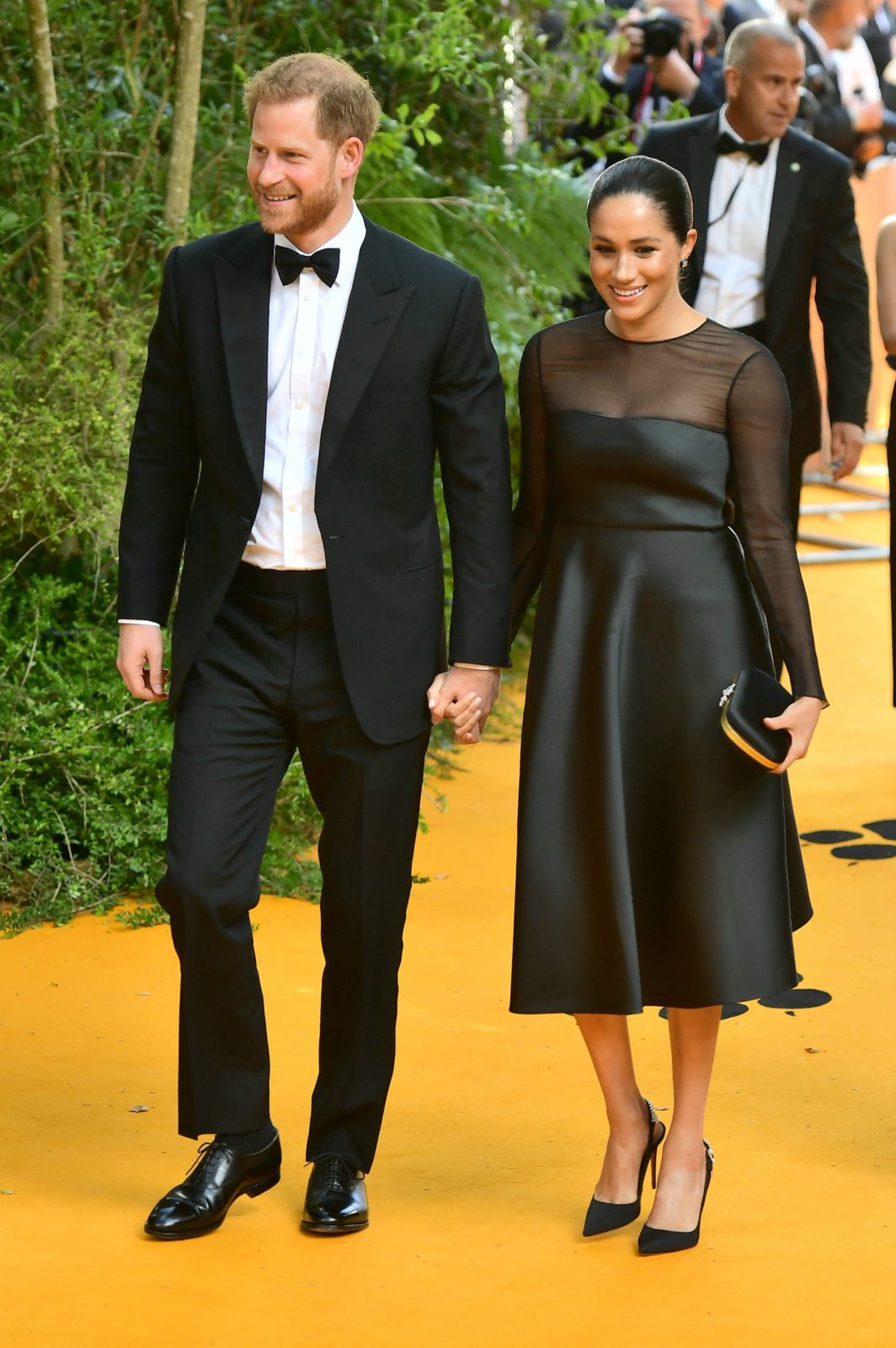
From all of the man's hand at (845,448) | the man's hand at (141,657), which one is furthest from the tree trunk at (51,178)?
the man's hand at (141,657)

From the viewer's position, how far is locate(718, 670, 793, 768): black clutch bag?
9.83 feet

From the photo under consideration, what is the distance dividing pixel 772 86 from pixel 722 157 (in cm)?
25

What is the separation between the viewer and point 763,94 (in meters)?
5.60

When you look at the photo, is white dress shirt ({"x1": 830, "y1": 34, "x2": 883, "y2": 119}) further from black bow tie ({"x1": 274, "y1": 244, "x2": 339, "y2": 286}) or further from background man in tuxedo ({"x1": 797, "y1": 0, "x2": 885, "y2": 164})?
black bow tie ({"x1": 274, "y1": 244, "x2": 339, "y2": 286})

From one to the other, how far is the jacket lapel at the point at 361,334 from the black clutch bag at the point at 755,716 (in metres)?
0.74

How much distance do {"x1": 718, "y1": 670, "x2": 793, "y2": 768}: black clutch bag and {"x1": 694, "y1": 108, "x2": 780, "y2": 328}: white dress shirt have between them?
2846 mm

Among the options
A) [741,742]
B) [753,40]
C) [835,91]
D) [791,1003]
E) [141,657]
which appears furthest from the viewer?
[835,91]

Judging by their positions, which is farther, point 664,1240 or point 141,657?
point 141,657

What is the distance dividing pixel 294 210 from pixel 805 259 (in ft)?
9.86

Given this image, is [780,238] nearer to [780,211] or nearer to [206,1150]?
[780,211]

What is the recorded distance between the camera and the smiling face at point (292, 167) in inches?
119

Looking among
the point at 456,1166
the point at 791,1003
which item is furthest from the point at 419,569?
the point at 791,1003

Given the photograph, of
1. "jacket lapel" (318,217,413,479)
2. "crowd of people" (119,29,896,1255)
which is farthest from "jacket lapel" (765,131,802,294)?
"jacket lapel" (318,217,413,479)

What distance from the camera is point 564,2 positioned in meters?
6.91
